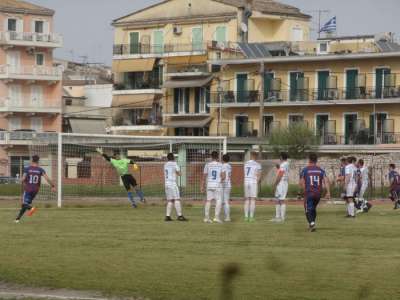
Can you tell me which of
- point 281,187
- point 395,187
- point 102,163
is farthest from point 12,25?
point 281,187

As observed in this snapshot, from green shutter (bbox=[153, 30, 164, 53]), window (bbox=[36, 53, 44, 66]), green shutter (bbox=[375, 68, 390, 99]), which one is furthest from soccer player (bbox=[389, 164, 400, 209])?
window (bbox=[36, 53, 44, 66])

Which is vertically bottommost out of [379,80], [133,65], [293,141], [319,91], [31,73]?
[293,141]

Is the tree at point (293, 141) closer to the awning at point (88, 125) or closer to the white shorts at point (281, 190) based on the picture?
the awning at point (88, 125)

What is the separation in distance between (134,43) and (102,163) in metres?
46.2

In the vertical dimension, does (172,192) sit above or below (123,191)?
above

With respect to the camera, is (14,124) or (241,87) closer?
(241,87)

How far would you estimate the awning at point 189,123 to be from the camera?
312 feet

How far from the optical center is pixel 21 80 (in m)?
105

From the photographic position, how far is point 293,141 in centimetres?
8169

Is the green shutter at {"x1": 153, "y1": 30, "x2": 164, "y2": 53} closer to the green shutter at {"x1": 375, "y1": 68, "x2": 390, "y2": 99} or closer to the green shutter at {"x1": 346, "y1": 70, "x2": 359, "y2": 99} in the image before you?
the green shutter at {"x1": 346, "y1": 70, "x2": 359, "y2": 99}

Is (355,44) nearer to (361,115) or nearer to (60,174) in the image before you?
(361,115)

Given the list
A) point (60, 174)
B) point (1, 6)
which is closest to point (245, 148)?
point (60, 174)

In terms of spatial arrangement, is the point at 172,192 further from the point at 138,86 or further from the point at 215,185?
the point at 138,86

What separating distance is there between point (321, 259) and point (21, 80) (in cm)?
8527
